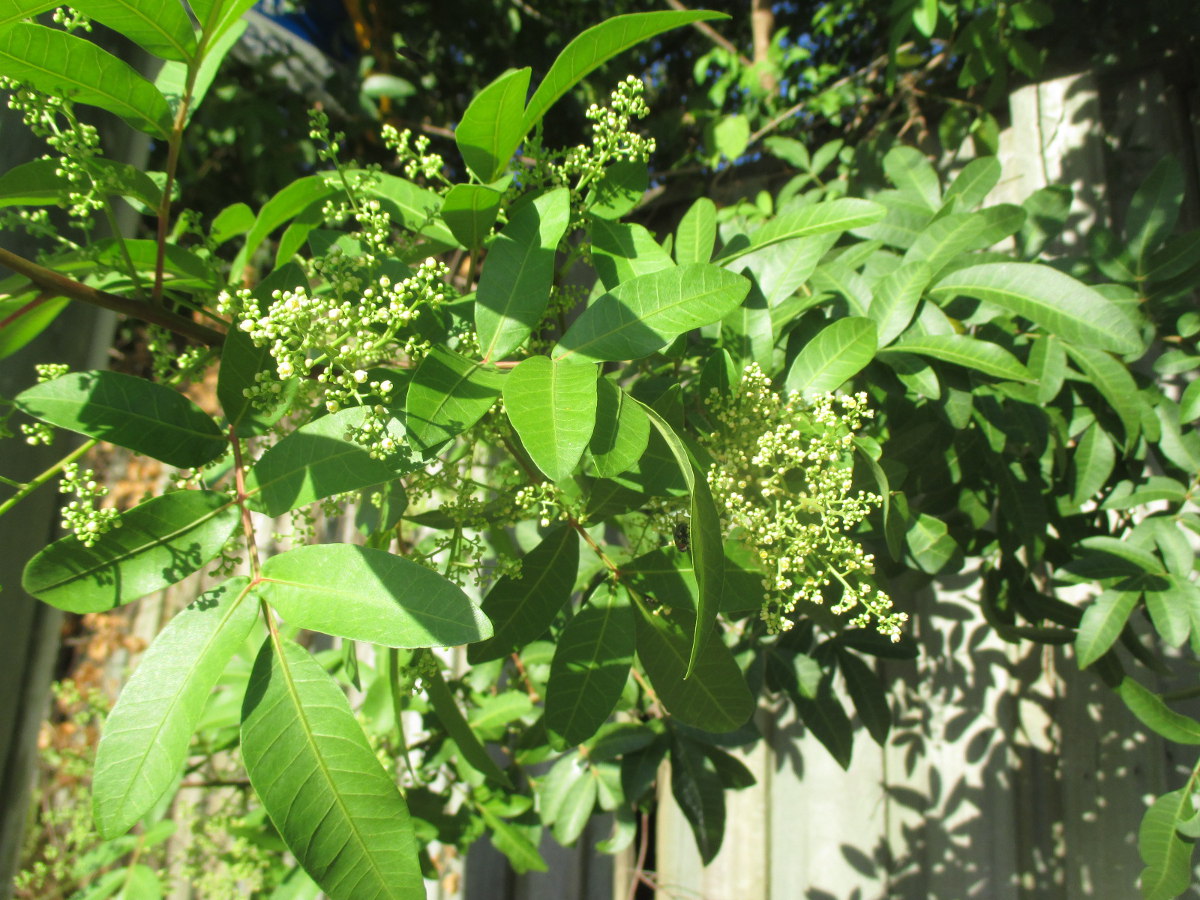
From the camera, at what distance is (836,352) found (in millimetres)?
854

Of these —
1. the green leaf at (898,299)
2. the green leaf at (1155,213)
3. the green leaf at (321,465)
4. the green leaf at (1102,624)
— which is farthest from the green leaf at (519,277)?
the green leaf at (1155,213)

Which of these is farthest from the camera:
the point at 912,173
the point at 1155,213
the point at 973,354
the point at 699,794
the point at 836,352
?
the point at 912,173

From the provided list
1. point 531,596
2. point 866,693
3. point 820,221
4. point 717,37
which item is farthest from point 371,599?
point 717,37

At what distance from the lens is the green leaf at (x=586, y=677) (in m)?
0.77

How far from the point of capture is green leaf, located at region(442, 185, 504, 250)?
2.42ft

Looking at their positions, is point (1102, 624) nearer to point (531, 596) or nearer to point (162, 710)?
point (531, 596)

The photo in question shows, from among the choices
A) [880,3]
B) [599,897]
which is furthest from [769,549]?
[880,3]

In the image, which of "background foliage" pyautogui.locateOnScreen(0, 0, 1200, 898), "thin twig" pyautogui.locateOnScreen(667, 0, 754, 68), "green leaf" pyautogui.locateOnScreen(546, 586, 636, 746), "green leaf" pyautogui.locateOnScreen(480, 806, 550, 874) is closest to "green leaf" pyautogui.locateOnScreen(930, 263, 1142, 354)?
"background foliage" pyautogui.locateOnScreen(0, 0, 1200, 898)

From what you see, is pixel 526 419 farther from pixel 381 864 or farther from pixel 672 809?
pixel 672 809

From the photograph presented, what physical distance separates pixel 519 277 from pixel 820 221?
37 cm

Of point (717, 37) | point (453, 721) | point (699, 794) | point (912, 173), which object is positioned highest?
point (717, 37)

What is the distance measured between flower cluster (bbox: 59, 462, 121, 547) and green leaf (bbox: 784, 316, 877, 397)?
668 millimetres

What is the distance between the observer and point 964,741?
1757 millimetres

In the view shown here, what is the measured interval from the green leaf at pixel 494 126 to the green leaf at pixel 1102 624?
3.15ft
